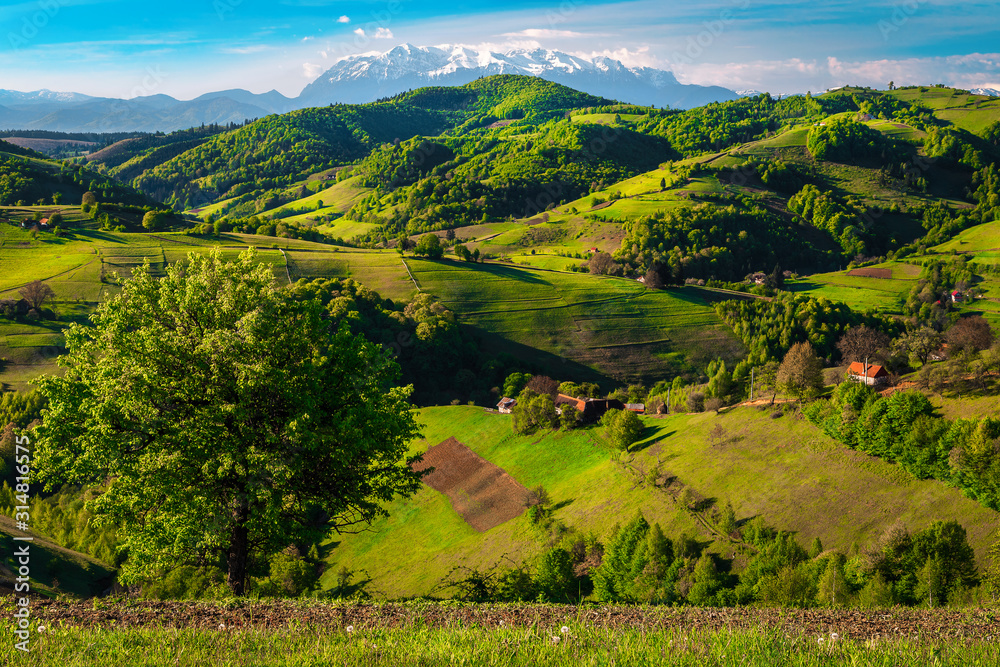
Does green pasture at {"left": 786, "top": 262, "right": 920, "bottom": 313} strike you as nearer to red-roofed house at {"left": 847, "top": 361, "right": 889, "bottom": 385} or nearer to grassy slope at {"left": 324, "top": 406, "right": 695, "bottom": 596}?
red-roofed house at {"left": 847, "top": 361, "right": 889, "bottom": 385}

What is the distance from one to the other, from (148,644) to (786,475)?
4503 centimetres

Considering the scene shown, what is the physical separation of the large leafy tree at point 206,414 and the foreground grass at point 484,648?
759cm

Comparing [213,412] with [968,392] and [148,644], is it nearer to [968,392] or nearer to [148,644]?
[148,644]

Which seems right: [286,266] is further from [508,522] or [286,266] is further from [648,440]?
[648,440]

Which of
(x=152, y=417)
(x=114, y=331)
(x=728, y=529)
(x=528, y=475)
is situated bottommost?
(x=528, y=475)

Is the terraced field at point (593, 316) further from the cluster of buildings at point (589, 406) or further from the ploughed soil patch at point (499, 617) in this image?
the ploughed soil patch at point (499, 617)

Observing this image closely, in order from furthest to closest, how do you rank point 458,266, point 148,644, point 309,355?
point 458,266, point 309,355, point 148,644

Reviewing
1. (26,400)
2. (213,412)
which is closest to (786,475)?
(213,412)

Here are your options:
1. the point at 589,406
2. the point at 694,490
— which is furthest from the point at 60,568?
the point at 589,406

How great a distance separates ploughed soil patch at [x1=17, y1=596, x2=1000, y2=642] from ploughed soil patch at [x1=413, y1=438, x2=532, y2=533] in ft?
132

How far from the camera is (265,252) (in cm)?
13500

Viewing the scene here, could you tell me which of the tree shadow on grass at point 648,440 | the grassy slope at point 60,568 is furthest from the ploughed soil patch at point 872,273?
the grassy slope at point 60,568

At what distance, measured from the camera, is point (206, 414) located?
708 inches

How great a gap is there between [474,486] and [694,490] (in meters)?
22.9
